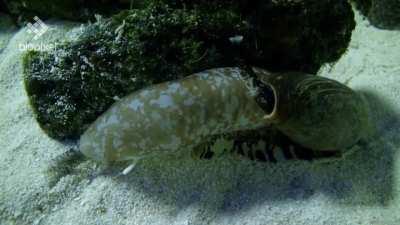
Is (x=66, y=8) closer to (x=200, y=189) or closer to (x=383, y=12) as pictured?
(x=200, y=189)

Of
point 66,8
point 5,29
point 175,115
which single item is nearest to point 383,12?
point 175,115

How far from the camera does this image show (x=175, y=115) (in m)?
3.29

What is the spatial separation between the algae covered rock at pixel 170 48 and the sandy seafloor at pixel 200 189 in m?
0.55

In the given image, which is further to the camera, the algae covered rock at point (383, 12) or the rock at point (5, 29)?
the algae covered rock at point (383, 12)

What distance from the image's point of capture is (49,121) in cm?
378

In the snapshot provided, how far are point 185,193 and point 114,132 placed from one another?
35.8 inches

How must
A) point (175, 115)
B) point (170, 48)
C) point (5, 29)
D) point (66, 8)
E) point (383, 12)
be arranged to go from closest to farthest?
point (175, 115), point (170, 48), point (66, 8), point (5, 29), point (383, 12)

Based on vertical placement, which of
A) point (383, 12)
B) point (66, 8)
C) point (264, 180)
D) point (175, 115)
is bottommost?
point (264, 180)

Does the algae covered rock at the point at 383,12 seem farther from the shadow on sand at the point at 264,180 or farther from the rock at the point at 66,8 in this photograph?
the rock at the point at 66,8

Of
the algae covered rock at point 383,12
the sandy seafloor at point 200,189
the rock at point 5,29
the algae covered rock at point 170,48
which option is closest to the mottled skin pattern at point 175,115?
the algae covered rock at point 170,48

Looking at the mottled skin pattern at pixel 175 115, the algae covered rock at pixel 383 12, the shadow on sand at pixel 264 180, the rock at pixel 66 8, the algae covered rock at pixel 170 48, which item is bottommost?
the shadow on sand at pixel 264 180

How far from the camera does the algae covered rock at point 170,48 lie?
3.33 m

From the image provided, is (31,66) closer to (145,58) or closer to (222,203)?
(145,58)

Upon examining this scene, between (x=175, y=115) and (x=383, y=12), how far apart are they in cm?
414
